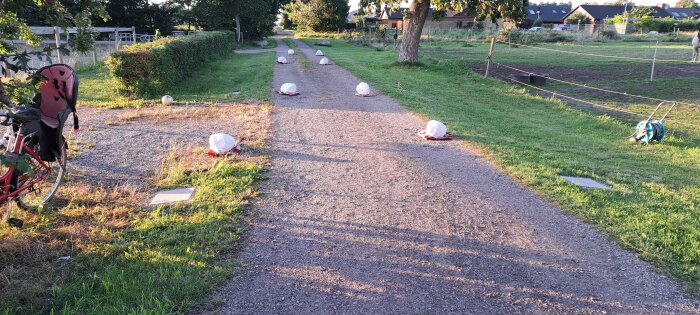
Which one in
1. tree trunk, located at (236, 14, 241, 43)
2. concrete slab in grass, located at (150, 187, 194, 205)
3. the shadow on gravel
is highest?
tree trunk, located at (236, 14, 241, 43)

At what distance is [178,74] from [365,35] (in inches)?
1201

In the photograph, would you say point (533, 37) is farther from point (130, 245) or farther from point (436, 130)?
point (130, 245)

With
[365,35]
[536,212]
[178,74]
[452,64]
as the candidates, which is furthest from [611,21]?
[536,212]

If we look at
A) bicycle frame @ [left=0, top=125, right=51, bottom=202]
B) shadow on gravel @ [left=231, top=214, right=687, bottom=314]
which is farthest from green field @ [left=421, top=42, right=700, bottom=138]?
bicycle frame @ [left=0, top=125, right=51, bottom=202]

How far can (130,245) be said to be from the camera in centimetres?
404

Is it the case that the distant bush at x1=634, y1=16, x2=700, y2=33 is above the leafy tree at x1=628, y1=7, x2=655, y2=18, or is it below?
below

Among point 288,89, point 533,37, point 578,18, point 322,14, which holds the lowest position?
point 288,89

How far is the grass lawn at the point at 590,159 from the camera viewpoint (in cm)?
454

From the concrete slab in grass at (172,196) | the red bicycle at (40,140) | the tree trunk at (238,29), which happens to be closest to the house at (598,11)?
the tree trunk at (238,29)

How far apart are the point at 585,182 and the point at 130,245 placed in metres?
5.31

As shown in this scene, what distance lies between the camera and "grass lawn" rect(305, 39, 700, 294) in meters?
4.54

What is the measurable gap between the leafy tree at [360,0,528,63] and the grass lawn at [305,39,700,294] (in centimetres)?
357

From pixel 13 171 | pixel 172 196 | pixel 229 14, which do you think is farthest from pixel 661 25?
pixel 13 171

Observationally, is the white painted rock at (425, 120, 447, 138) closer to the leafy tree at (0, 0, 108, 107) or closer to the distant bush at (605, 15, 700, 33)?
the leafy tree at (0, 0, 108, 107)
